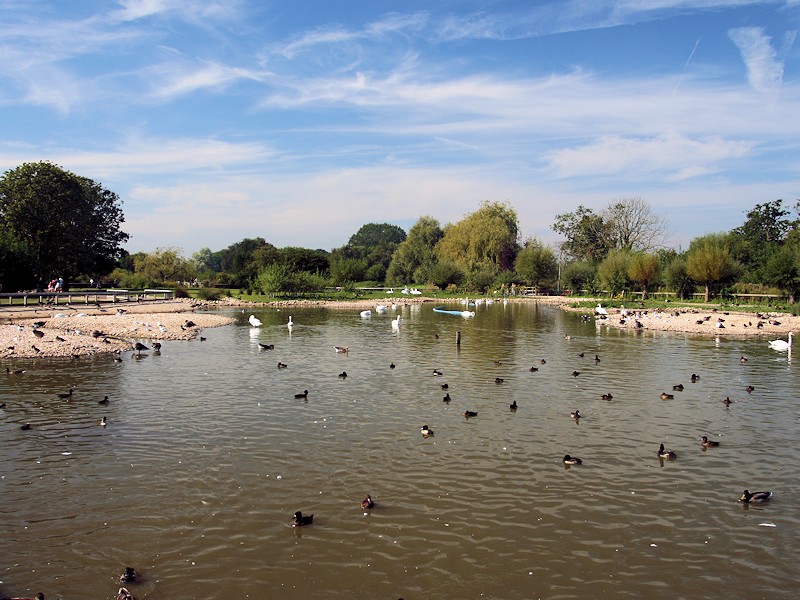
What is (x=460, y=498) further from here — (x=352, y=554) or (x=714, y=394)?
(x=714, y=394)

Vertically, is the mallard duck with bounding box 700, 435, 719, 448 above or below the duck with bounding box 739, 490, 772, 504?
above

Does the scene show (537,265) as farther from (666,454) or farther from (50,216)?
(666,454)

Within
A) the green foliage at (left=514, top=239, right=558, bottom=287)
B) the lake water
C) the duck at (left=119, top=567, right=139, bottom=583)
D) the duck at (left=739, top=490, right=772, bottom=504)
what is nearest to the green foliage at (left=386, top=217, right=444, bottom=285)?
the green foliage at (left=514, top=239, right=558, bottom=287)

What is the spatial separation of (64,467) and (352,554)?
7813 millimetres

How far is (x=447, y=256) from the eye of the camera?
109 meters

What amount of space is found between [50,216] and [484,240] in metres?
66.5

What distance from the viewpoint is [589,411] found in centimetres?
1950

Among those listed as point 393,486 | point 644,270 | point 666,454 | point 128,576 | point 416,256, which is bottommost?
point 128,576

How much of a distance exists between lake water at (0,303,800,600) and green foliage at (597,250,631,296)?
5836 centimetres

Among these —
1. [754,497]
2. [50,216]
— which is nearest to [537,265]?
[50,216]

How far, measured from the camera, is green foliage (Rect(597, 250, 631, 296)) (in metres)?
81.2

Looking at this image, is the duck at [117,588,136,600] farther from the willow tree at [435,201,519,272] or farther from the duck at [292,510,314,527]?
the willow tree at [435,201,519,272]

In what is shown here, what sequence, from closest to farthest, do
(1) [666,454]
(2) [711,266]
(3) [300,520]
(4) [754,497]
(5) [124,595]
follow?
1. (5) [124,595]
2. (3) [300,520]
3. (4) [754,497]
4. (1) [666,454]
5. (2) [711,266]

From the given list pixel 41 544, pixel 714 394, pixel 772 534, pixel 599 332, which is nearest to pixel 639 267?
pixel 599 332
